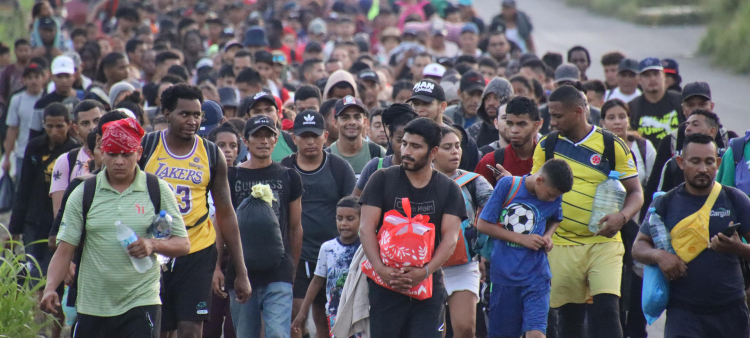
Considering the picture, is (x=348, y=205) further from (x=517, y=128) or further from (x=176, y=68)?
(x=176, y=68)

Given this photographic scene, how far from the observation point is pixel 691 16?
→ 105 ft

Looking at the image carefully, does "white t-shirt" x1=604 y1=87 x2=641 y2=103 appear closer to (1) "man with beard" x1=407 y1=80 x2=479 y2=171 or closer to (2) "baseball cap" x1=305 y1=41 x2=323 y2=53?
(1) "man with beard" x1=407 y1=80 x2=479 y2=171

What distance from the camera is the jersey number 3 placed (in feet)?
22.6

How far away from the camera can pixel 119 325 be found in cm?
605

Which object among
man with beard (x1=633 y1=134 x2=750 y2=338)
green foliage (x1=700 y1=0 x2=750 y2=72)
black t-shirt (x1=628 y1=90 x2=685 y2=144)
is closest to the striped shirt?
man with beard (x1=633 y1=134 x2=750 y2=338)

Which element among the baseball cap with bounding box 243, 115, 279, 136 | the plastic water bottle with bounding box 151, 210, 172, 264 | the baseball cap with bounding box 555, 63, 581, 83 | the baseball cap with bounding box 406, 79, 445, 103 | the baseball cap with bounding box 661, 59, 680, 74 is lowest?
the plastic water bottle with bounding box 151, 210, 172, 264

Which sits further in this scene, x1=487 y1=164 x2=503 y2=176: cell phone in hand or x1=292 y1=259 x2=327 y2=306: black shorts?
x1=292 y1=259 x2=327 y2=306: black shorts

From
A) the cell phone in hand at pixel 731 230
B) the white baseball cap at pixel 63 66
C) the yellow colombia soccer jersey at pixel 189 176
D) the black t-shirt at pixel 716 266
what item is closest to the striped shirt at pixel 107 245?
the yellow colombia soccer jersey at pixel 189 176

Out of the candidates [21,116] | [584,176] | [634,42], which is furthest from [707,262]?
[634,42]

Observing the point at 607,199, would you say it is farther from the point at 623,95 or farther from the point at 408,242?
the point at 623,95

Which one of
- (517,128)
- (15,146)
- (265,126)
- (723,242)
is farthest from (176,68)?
(723,242)

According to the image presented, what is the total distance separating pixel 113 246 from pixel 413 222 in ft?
6.22

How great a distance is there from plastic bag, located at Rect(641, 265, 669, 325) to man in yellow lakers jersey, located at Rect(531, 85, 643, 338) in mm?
566

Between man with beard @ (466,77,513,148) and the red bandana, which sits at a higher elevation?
man with beard @ (466,77,513,148)
